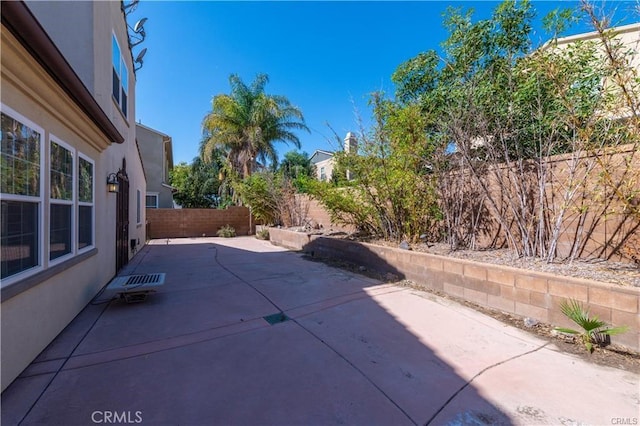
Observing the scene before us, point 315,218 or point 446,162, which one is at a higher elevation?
point 446,162

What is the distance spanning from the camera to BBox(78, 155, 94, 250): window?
4.14 meters

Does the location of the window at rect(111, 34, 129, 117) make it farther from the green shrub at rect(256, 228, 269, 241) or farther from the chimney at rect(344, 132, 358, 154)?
the green shrub at rect(256, 228, 269, 241)

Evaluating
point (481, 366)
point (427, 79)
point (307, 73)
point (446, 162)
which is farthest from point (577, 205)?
point (307, 73)

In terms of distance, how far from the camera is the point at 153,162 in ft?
59.6

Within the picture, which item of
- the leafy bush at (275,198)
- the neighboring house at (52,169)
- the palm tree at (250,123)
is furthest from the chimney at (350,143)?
the palm tree at (250,123)

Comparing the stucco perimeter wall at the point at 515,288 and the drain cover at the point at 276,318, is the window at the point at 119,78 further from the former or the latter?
the stucco perimeter wall at the point at 515,288

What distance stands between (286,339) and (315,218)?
906 cm

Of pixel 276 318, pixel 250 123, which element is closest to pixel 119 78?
pixel 276 318

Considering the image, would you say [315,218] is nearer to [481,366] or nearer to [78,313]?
[78,313]

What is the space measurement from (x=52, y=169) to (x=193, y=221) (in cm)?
1265

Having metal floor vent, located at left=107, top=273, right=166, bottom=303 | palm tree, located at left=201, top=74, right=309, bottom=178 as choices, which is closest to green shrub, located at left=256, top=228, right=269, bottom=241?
palm tree, located at left=201, top=74, right=309, bottom=178

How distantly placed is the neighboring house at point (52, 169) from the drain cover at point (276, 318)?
243 centimetres

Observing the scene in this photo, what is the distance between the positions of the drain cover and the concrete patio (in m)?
0.06

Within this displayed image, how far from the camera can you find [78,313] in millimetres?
4027
